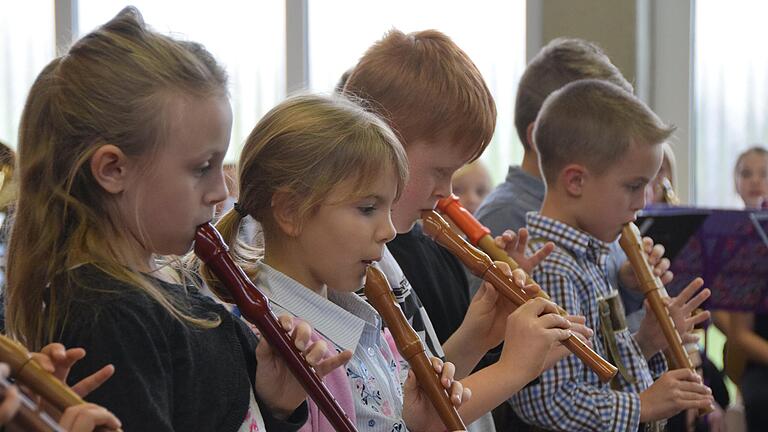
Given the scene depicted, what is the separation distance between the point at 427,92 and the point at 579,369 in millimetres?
583

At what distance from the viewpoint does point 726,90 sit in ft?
15.4

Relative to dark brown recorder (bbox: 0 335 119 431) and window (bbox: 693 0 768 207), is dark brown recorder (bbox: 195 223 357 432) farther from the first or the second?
window (bbox: 693 0 768 207)

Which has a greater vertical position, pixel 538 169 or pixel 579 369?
pixel 538 169

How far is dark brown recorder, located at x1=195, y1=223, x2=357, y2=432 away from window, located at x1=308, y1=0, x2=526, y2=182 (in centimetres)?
364

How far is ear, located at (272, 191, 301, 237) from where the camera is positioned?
4.57 ft

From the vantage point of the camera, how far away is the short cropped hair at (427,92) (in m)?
1.73

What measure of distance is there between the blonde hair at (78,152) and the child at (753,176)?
368 cm

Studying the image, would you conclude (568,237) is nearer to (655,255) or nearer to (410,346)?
(655,255)

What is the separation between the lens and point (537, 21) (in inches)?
187

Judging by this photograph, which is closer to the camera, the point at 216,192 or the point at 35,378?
the point at 35,378

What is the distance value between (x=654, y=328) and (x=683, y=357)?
0.11 m

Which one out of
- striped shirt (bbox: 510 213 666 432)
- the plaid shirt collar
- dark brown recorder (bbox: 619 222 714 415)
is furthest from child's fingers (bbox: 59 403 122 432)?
dark brown recorder (bbox: 619 222 714 415)

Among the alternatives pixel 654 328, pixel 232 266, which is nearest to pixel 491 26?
pixel 654 328

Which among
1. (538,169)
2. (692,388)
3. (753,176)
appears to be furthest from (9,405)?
(753,176)
